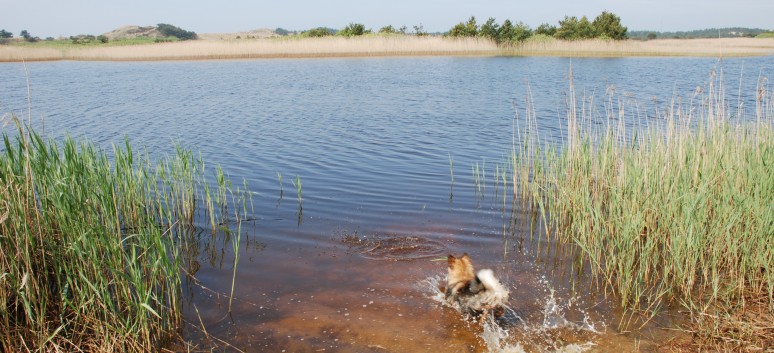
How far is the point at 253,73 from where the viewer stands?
26.6m

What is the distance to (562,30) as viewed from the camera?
43.7 metres

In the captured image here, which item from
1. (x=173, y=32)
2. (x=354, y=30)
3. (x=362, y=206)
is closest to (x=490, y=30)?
(x=354, y=30)

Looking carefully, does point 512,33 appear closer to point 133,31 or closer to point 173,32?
point 173,32

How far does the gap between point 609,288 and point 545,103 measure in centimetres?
1207

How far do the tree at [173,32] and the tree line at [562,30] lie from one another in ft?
212

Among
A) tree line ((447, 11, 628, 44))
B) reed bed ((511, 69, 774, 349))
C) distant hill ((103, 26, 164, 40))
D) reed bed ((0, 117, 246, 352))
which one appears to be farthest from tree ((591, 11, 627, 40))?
distant hill ((103, 26, 164, 40))

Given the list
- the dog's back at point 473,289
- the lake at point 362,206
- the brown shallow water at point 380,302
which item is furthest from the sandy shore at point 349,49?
the dog's back at point 473,289

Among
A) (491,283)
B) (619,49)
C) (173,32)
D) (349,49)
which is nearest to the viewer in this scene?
(491,283)

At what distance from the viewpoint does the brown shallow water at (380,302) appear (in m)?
4.07

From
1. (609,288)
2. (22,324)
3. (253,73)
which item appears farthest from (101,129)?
(253,73)

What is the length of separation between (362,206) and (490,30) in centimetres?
3872

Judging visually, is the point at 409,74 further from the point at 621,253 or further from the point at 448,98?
the point at 621,253

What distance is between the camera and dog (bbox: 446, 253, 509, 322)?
4086 mm

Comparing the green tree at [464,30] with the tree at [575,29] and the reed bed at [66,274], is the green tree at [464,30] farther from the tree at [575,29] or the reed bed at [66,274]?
the reed bed at [66,274]
